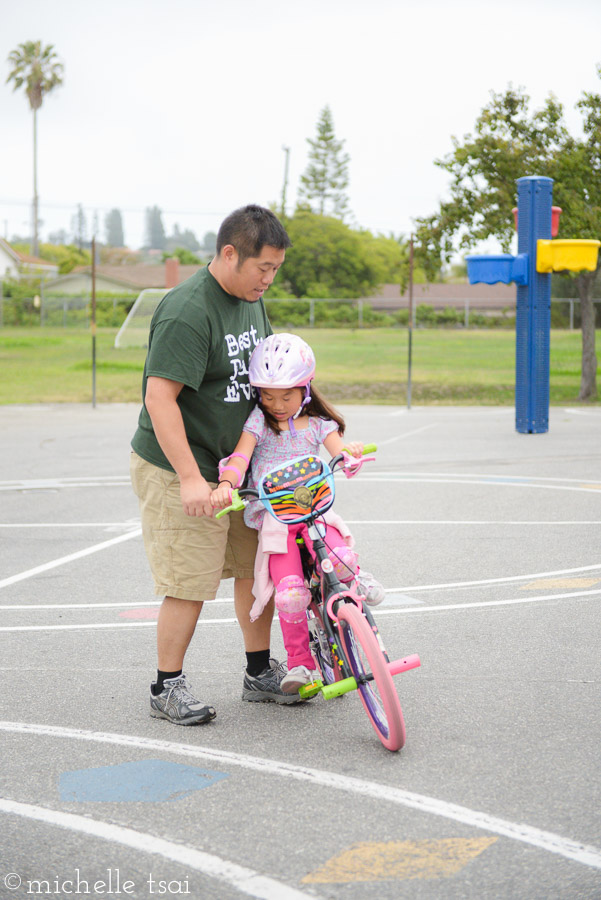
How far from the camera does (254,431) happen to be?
4.29 meters

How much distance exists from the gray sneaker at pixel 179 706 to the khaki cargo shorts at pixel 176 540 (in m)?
0.37

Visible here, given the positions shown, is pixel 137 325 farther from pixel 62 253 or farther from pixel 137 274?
pixel 62 253

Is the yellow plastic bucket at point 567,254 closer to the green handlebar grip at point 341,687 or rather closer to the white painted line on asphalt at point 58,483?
the white painted line on asphalt at point 58,483

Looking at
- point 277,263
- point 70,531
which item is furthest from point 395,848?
point 70,531

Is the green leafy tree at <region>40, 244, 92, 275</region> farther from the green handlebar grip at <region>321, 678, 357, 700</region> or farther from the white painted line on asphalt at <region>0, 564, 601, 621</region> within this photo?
the green handlebar grip at <region>321, 678, 357, 700</region>

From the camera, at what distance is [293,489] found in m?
4.09

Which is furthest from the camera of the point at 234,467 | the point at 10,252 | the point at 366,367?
the point at 10,252

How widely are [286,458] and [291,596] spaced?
57 centimetres

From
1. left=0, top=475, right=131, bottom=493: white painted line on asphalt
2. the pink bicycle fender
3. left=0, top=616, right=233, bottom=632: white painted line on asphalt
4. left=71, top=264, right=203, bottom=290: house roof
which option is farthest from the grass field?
left=71, top=264, right=203, bottom=290: house roof

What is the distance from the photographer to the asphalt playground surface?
10.0 ft

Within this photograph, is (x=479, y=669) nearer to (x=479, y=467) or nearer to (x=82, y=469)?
(x=479, y=467)

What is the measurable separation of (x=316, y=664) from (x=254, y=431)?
968 mm

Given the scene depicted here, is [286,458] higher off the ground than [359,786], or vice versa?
[286,458]

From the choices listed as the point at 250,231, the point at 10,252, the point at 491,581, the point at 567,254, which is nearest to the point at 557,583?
the point at 491,581
